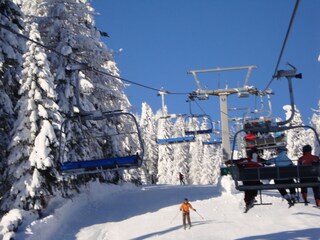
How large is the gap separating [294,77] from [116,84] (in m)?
23.6

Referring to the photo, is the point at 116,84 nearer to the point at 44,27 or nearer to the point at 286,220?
the point at 44,27

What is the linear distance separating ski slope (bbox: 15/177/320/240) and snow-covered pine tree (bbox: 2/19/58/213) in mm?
1525

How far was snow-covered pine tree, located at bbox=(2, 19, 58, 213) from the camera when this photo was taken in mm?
21141

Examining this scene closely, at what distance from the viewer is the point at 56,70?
2678 centimetres

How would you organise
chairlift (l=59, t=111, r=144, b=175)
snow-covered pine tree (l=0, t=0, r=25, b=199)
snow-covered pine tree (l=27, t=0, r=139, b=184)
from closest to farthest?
chairlift (l=59, t=111, r=144, b=175) → snow-covered pine tree (l=0, t=0, r=25, b=199) → snow-covered pine tree (l=27, t=0, r=139, b=184)

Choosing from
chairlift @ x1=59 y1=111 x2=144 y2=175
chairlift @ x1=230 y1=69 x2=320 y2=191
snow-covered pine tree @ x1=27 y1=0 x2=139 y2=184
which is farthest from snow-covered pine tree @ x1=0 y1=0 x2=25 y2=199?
chairlift @ x1=230 y1=69 x2=320 y2=191

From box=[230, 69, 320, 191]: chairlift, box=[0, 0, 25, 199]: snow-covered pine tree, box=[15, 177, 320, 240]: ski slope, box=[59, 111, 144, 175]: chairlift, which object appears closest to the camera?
box=[230, 69, 320, 191]: chairlift

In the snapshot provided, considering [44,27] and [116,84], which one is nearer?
[44,27]

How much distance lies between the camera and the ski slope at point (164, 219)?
19.8 metres

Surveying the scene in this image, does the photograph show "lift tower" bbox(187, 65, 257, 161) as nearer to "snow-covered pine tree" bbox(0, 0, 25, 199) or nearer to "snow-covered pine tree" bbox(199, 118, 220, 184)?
"snow-covered pine tree" bbox(0, 0, 25, 199)

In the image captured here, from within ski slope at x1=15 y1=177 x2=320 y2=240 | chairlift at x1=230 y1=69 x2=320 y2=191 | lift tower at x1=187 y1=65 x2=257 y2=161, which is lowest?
ski slope at x1=15 y1=177 x2=320 y2=240

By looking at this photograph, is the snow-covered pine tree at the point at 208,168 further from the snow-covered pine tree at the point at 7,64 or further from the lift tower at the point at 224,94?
the snow-covered pine tree at the point at 7,64

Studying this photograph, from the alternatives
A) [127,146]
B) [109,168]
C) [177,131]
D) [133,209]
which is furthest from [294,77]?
[177,131]

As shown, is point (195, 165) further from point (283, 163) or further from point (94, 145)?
point (283, 163)
